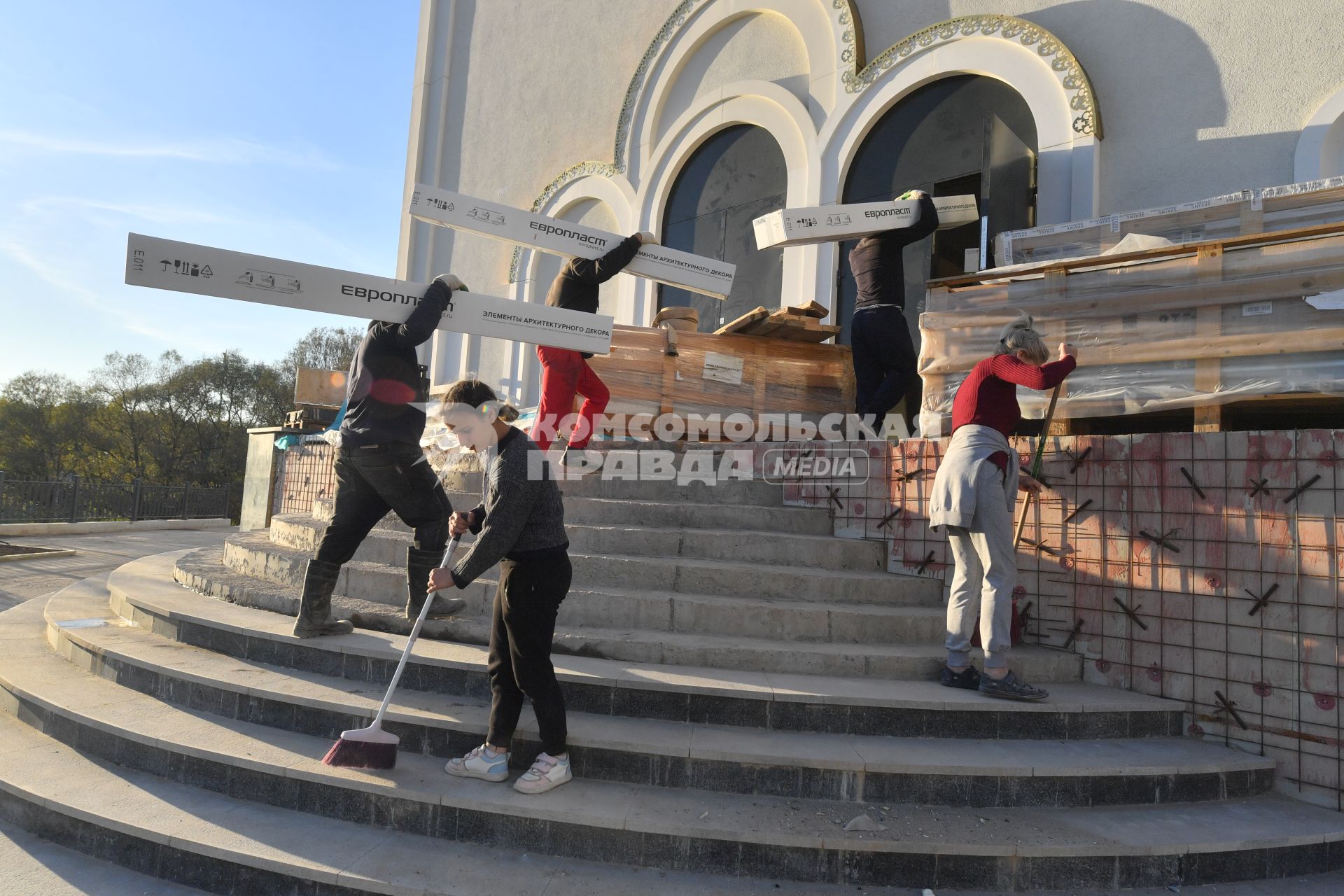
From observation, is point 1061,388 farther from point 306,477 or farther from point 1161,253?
point 306,477

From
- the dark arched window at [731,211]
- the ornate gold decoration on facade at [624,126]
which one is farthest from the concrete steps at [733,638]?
the ornate gold decoration on facade at [624,126]

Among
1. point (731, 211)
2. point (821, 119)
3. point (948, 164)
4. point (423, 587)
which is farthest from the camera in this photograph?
point (731, 211)

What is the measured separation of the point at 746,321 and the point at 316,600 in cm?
427

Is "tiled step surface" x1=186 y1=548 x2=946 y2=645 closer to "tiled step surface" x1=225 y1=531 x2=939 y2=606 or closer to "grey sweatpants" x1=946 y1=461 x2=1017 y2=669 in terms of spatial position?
"tiled step surface" x1=225 y1=531 x2=939 y2=606

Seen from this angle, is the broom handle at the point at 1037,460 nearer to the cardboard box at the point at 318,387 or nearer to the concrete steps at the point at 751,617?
the concrete steps at the point at 751,617

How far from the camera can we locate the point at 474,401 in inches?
128

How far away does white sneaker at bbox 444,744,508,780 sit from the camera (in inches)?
123

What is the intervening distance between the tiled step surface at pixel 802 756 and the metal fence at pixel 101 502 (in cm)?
1672

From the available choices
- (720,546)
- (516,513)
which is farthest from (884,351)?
(516,513)

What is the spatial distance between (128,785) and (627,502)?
318 centimetres

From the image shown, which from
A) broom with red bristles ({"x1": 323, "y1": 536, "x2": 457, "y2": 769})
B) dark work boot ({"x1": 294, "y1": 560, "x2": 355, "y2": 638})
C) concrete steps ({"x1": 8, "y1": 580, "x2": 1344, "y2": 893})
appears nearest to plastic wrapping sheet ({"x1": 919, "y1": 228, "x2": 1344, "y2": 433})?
concrete steps ({"x1": 8, "y1": 580, "x2": 1344, "y2": 893})

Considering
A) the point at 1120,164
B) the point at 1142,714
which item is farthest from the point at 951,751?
the point at 1120,164

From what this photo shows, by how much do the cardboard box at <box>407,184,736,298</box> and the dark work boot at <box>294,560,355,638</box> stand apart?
2.27 metres

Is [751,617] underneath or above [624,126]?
underneath
